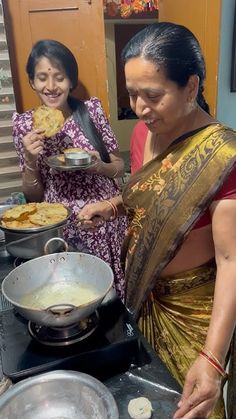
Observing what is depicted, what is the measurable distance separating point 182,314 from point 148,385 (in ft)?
1.17

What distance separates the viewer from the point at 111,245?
1993mm

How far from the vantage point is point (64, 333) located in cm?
87

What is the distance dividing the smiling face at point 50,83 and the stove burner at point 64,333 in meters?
1.30

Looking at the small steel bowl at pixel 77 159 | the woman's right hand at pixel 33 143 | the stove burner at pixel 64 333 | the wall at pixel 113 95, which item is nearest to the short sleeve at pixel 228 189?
the stove burner at pixel 64 333

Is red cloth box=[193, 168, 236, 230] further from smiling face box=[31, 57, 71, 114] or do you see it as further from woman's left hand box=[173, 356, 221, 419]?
smiling face box=[31, 57, 71, 114]

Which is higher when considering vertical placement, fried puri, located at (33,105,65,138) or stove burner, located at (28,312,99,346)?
fried puri, located at (33,105,65,138)

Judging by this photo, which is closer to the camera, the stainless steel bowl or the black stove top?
the stainless steel bowl

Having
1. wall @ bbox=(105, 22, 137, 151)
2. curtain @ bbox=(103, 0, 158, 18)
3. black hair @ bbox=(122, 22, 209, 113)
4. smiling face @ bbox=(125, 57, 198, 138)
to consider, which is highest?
curtain @ bbox=(103, 0, 158, 18)

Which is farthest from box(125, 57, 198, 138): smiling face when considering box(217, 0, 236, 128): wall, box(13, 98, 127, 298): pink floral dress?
box(217, 0, 236, 128): wall

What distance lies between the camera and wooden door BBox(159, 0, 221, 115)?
2.28m

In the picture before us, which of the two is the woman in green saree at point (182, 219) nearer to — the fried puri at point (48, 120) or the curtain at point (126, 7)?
the fried puri at point (48, 120)

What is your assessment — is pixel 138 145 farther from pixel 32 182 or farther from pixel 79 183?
pixel 32 182

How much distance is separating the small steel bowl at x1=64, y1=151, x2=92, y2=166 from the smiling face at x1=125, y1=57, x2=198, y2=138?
29.2 inches

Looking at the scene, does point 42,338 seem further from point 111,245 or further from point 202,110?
point 111,245
